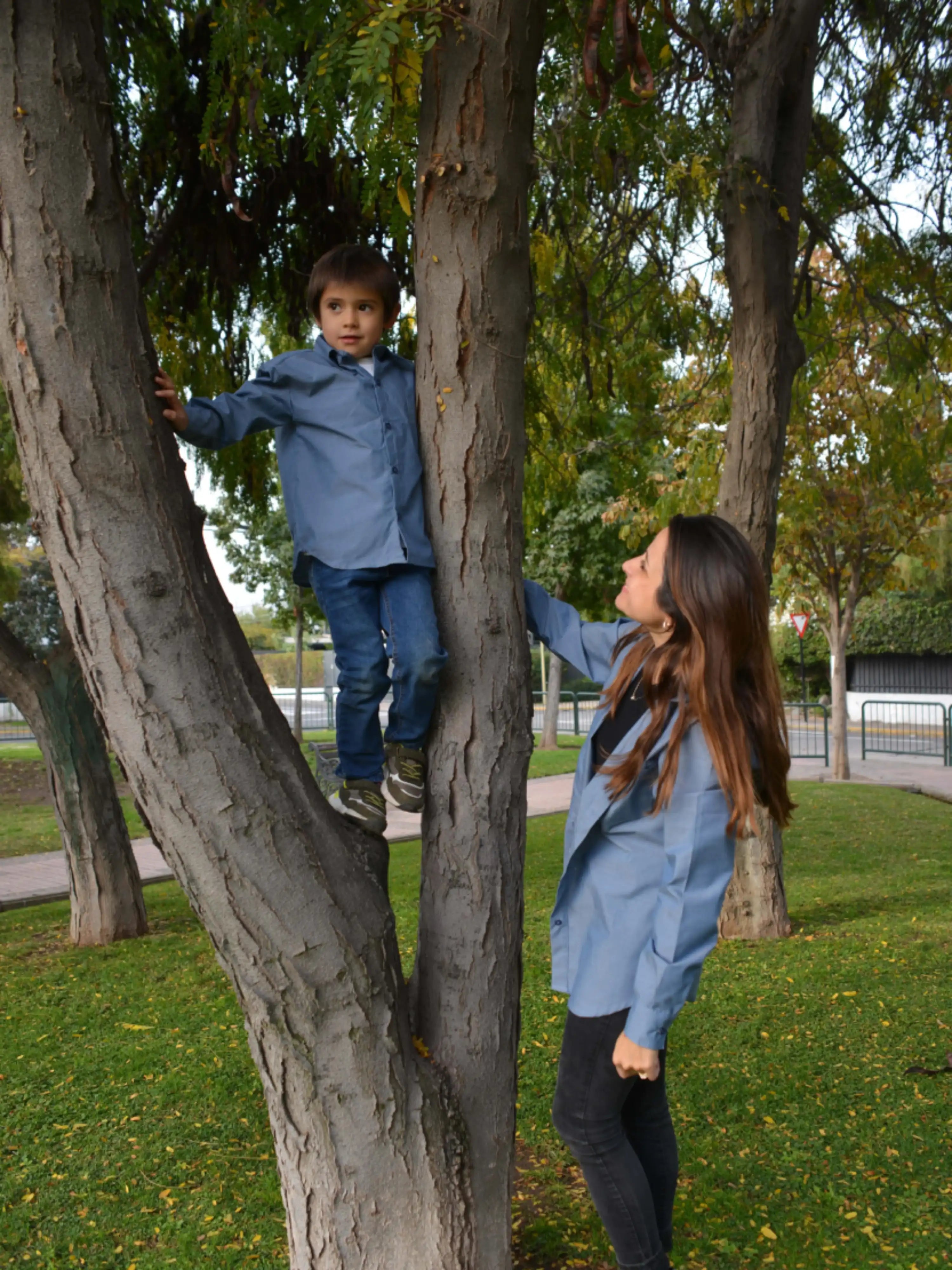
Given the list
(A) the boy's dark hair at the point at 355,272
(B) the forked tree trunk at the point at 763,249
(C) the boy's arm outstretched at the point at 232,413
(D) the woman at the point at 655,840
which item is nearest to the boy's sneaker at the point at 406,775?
(D) the woman at the point at 655,840

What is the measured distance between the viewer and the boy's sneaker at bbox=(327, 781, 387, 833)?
2.41 meters

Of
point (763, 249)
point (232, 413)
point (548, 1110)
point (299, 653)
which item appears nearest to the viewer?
point (232, 413)

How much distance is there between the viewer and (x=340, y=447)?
247 centimetres

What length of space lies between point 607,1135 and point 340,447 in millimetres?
1633

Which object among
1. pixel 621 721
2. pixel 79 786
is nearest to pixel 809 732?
pixel 79 786

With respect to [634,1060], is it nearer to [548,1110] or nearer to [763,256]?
[548,1110]

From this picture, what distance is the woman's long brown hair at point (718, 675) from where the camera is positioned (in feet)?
7.61

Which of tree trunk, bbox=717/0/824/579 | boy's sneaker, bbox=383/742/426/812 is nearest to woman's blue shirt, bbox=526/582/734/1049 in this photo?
boy's sneaker, bbox=383/742/426/812

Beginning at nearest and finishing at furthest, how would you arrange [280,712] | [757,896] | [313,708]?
1. [280,712]
2. [757,896]
3. [313,708]

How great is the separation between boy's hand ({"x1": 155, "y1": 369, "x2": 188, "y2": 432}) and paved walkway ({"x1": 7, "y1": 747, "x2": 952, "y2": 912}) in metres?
1.44

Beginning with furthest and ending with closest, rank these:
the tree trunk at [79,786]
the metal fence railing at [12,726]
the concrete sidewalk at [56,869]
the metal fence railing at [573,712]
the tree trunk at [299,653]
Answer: the metal fence railing at [573,712] < the metal fence railing at [12,726] < the tree trunk at [299,653] < the concrete sidewalk at [56,869] < the tree trunk at [79,786]

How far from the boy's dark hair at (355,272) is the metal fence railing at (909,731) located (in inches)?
684

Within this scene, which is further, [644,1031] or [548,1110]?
[548,1110]

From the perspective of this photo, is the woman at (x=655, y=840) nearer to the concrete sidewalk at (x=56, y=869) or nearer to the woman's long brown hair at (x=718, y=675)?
the woman's long brown hair at (x=718, y=675)
